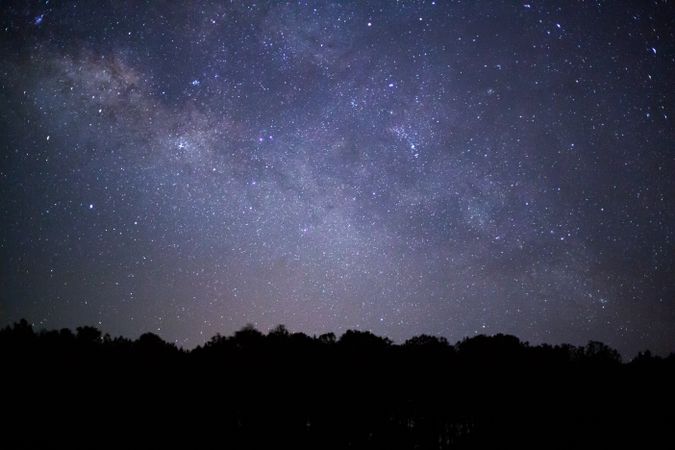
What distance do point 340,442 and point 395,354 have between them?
6.59 metres

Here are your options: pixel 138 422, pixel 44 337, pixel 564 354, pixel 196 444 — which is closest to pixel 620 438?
pixel 564 354

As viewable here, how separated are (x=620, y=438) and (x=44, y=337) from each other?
3361 cm

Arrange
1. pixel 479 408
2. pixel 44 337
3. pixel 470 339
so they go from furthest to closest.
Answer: pixel 470 339 → pixel 479 408 → pixel 44 337

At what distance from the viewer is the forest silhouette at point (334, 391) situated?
25703mm

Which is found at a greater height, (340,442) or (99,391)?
(99,391)

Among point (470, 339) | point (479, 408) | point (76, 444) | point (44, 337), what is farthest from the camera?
point (470, 339)

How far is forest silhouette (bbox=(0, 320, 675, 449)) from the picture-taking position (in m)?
25.7

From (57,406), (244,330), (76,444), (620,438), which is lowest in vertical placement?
(620,438)

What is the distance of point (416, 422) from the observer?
106 ft

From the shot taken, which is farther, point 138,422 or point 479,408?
point 479,408

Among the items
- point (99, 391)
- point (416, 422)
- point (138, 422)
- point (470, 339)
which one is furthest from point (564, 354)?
point (99, 391)

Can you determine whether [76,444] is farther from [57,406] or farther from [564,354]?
[564,354]

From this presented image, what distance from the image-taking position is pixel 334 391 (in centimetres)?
3075

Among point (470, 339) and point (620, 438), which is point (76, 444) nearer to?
point (470, 339)
